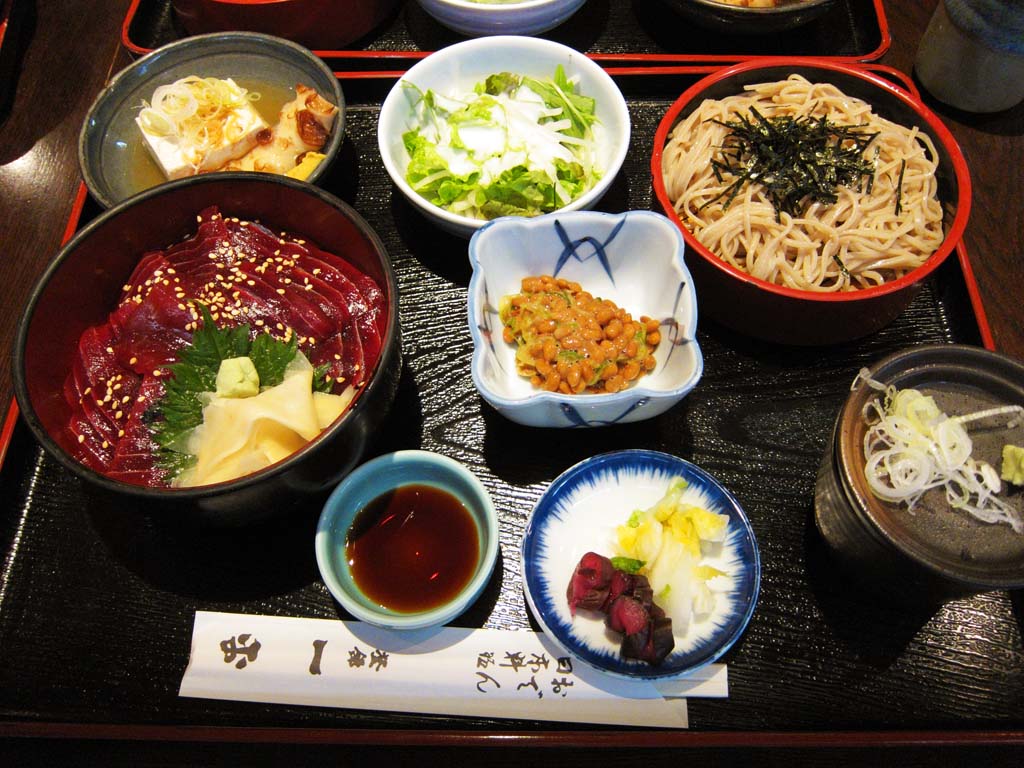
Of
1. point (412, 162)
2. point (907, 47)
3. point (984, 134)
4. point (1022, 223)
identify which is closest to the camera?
point (412, 162)

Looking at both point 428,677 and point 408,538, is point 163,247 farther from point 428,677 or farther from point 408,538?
point 428,677

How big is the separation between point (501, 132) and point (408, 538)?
53.6 inches

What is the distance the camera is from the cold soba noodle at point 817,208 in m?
1.96

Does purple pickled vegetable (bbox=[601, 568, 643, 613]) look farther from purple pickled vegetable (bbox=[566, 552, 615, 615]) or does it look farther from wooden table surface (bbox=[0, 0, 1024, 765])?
wooden table surface (bbox=[0, 0, 1024, 765])

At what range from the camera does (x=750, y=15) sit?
7.73 feet

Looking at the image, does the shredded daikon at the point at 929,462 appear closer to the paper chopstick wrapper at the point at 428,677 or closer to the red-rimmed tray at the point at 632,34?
the paper chopstick wrapper at the point at 428,677

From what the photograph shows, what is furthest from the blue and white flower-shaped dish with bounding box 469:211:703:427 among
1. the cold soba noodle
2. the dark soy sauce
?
the dark soy sauce

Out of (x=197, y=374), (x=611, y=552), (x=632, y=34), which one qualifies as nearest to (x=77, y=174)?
(x=197, y=374)

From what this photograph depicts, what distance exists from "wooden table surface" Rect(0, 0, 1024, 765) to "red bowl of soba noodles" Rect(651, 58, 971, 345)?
501 mm

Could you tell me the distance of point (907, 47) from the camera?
279cm

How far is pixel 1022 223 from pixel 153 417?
9.47 ft

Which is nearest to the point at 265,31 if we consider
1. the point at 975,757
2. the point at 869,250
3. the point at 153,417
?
the point at 153,417

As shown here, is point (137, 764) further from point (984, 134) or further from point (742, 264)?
point (984, 134)

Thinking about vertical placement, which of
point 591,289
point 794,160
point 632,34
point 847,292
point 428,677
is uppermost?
point 632,34
